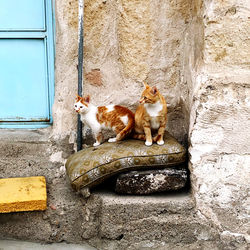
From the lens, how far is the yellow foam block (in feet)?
5.84

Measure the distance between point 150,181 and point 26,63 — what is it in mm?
1172

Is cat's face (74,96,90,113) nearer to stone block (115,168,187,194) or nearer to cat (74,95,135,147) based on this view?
cat (74,95,135,147)

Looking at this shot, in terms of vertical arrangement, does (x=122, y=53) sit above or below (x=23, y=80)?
above

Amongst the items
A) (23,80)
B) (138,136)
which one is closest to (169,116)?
Answer: (138,136)

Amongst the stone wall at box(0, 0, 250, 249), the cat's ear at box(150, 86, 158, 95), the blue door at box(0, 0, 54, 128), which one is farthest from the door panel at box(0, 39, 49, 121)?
the cat's ear at box(150, 86, 158, 95)

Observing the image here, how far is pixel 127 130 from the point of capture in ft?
6.43

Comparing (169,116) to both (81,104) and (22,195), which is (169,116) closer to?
(81,104)

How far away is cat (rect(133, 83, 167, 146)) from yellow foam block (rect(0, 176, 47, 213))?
64 centimetres

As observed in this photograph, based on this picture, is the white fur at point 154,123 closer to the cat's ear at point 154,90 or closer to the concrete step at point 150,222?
the cat's ear at point 154,90

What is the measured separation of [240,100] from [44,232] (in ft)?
4.14

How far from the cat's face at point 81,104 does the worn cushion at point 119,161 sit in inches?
9.9

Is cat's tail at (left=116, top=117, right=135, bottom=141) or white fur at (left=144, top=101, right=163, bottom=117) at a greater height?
white fur at (left=144, top=101, right=163, bottom=117)

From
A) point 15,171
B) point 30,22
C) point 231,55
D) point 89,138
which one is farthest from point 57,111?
point 231,55

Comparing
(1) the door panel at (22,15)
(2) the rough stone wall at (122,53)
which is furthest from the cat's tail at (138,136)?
(1) the door panel at (22,15)
